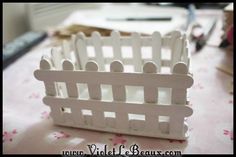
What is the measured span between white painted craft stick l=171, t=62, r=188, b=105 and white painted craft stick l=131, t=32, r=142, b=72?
0.24m

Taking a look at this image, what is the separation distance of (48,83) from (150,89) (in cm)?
→ 20

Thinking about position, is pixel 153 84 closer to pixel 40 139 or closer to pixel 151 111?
pixel 151 111

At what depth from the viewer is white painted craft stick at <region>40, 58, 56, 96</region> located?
0.54 meters

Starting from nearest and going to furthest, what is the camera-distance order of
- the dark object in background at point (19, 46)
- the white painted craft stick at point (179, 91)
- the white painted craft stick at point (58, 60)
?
the white painted craft stick at point (179, 91), the white painted craft stick at point (58, 60), the dark object in background at point (19, 46)

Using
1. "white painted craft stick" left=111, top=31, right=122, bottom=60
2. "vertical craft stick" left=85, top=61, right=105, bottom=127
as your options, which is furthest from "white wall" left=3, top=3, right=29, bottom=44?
"vertical craft stick" left=85, top=61, right=105, bottom=127

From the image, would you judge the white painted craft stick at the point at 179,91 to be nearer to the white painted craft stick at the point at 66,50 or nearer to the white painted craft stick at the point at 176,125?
the white painted craft stick at the point at 176,125

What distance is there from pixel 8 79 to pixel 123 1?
655 millimetres

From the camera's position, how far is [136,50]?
721 millimetres

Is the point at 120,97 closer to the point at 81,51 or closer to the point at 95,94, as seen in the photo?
the point at 95,94

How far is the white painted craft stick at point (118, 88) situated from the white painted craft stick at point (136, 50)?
0.71ft

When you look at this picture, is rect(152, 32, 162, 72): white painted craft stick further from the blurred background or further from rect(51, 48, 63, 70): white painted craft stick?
the blurred background

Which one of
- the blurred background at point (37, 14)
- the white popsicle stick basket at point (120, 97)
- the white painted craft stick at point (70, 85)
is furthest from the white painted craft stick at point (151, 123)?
the blurred background at point (37, 14)

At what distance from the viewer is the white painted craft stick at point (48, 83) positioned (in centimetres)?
54

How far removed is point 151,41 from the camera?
0.70 meters
